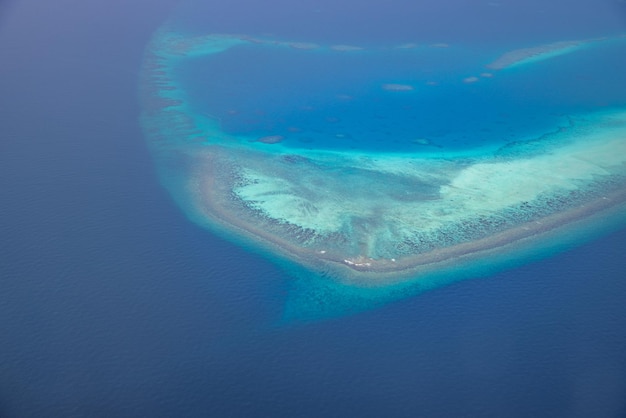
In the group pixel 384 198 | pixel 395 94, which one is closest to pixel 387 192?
pixel 384 198

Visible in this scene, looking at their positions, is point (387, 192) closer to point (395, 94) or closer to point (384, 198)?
point (384, 198)

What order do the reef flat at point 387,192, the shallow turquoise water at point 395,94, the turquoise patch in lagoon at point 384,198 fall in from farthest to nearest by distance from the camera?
the shallow turquoise water at point 395,94 → the reef flat at point 387,192 → the turquoise patch in lagoon at point 384,198

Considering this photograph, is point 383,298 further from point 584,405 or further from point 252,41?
point 252,41

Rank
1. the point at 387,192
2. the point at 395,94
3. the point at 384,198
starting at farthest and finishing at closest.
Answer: the point at 395,94 < the point at 387,192 < the point at 384,198

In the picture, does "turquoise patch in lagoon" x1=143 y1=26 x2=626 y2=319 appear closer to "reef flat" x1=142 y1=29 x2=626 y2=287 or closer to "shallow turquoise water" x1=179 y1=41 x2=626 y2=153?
"reef flat" x1=142 y1=29 x2=626 y2=287

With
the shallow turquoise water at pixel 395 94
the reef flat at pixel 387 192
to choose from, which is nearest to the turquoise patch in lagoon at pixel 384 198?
the reef flat at pixel 387 192

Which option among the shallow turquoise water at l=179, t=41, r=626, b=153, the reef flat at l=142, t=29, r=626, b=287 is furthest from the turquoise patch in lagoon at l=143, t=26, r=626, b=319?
the shallow turquoise water at l=179, t=41, r=626, b=153

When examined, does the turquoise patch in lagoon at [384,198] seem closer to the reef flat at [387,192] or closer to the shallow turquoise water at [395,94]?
the reef flat at [387,192]
